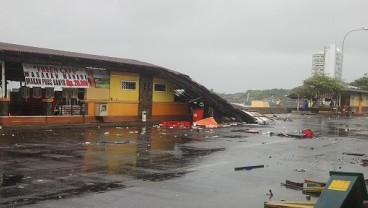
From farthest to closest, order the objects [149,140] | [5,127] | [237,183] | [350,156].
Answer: [5,127], [149,140], [350,156], [237,183]

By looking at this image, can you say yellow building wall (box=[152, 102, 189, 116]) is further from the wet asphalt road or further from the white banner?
the wet asphalt road

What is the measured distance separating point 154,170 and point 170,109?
19211 mm

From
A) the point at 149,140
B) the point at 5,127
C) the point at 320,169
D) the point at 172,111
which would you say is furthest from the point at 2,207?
the point at 172,111

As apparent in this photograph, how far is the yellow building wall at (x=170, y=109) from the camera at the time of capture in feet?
92.6

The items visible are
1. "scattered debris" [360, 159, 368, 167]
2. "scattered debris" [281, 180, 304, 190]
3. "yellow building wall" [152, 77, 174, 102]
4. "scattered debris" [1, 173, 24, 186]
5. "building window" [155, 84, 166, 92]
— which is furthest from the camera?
"building window" [155, 84, 166, 92]

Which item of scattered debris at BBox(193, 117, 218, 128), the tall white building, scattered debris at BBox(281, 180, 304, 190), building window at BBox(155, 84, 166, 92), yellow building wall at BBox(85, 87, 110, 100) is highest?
the tall white building

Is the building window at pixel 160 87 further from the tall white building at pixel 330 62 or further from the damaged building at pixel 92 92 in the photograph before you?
the tall white building at pixel 330 62

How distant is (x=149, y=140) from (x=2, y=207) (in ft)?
35.4

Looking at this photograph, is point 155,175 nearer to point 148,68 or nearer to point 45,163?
Answer: point 45,163

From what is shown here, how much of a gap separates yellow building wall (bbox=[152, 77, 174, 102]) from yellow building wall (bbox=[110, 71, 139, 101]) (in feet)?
5.41

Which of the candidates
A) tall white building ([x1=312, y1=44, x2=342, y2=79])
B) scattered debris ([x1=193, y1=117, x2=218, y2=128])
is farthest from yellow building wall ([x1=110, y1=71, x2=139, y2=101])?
tall white building ([x1=312, y1=44, x2=342, y2=79])

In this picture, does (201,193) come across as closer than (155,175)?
Yes

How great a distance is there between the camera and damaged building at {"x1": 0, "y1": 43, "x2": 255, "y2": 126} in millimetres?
21344

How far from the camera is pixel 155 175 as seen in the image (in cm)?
938
